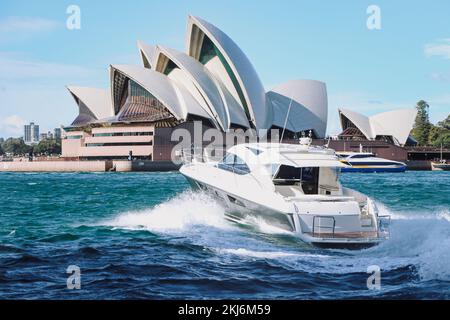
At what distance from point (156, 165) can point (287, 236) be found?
2393 inches

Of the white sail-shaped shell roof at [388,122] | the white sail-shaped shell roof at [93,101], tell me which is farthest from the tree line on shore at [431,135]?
the white sail-shaped shell roof at [93,101]

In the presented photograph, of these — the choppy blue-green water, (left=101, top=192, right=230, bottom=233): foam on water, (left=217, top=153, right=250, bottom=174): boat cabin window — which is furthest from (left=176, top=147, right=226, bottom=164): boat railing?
the choppy blue-green water

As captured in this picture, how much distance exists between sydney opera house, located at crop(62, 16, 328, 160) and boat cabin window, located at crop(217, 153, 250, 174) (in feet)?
181

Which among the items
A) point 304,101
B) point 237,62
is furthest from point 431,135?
point 237,62

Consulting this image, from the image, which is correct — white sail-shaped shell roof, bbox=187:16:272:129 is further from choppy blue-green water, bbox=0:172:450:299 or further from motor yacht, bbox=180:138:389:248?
choppy blue-green water, bbox=0:172:450:299

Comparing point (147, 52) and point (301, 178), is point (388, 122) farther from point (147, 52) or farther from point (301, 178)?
point (301, 178)

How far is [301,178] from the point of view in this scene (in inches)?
549

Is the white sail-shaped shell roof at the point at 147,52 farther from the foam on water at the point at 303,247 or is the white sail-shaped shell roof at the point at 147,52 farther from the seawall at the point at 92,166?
the foam on water at the point at 303,247

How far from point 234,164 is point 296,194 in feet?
7.85

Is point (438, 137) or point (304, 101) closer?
point (304, 101)

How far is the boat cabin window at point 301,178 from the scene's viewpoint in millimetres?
13898

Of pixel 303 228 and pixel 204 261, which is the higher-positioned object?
pixel 303 228
